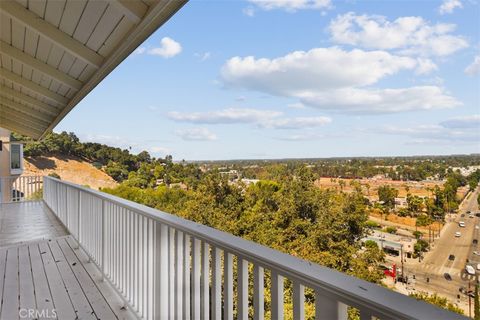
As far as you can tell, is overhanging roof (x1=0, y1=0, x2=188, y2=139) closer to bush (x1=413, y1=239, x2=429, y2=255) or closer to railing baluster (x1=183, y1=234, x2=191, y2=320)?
railing baluster (x1=183, y1=234, x2=191, y2=320)

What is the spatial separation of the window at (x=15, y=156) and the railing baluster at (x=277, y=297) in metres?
16.5

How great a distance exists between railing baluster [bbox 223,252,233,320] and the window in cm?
1613

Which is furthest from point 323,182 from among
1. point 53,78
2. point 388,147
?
point 53,78

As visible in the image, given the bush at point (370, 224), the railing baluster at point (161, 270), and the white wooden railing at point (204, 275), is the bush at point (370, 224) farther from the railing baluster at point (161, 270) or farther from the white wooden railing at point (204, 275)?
the railing baluster at point (161, 270)

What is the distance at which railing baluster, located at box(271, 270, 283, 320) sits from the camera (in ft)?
3.29

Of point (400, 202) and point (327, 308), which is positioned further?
point (400, 202)

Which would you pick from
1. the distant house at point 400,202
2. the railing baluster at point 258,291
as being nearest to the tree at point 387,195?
the distant house at point 400,202

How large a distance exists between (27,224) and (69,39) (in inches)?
175

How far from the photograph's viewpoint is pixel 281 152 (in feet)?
185

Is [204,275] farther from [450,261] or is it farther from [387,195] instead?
[387,195]

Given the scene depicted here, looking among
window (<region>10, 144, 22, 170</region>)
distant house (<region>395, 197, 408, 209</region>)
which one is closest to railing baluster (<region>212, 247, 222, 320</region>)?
window (<region>10, 144, 22, 170</region>)

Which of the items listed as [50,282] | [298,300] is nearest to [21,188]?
[50,282]

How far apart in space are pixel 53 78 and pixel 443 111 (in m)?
48.9

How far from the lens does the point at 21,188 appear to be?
34.6 feet
